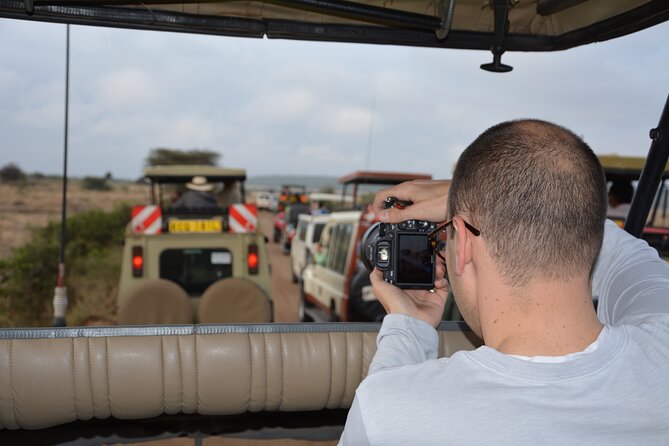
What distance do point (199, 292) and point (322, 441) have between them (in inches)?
185

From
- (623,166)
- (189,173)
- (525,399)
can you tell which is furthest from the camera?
(189,173)

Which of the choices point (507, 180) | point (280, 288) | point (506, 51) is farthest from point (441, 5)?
point (280, 288)

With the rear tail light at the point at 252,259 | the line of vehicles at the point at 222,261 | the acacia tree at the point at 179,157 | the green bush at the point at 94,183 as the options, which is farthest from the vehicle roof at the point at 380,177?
the green bush at the point at 94,183

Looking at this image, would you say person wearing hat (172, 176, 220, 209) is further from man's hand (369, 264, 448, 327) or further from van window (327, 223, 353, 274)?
man's hand (369, 264, 448, 327)

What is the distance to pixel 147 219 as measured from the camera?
291 inches

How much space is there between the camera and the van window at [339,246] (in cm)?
899

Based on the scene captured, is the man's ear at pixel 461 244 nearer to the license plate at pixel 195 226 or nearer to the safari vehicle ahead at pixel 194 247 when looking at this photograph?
the safari vehicle ahead at pixel 194 247

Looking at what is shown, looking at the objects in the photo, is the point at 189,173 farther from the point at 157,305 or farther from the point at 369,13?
the point at 369,13

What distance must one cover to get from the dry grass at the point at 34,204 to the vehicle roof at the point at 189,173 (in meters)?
16.1

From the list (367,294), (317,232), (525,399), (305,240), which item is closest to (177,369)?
(525,399)

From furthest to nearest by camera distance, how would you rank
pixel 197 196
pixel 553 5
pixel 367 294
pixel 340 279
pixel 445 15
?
pixel 197 196, pixel 340 279, pixel 367 294, pixel 553 5, pixel 445 15

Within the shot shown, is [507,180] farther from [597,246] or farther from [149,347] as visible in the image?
[149,347]

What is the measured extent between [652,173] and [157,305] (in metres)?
3.53

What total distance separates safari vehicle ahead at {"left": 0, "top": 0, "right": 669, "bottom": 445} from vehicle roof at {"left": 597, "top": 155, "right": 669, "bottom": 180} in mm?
5908
